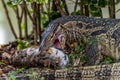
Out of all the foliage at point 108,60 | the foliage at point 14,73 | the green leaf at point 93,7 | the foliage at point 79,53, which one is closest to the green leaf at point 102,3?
the green leaf at point 93,7

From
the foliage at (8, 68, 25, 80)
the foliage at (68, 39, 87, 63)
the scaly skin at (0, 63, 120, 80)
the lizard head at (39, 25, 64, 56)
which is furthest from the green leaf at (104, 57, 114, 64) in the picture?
the foliage at (8, 68, 25, 80)

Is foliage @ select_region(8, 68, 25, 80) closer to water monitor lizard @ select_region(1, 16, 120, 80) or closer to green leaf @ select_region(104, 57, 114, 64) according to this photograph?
water monitor lizard @ select_region(1, 16, 120, 80)

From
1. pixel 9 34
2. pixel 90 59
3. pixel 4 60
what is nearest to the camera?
pixel 90 59

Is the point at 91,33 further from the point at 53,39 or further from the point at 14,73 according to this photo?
the point at 14,73

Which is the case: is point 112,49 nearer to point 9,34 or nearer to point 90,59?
point 90,59

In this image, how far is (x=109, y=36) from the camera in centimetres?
335

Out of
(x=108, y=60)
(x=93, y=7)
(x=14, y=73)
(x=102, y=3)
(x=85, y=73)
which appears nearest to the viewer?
(x=85, y=73)

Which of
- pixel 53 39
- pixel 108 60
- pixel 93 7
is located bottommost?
pixel 108 60

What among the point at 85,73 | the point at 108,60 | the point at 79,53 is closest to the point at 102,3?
the point at 79,53

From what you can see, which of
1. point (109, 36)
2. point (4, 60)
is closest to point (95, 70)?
point (109, 36)

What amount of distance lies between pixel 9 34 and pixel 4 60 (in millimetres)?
2804

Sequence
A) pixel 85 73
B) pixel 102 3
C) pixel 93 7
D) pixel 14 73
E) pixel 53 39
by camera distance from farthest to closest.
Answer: pixel 93 7, pixel 102 3, pixel 53 39, pixel 14 73, pixel 85 73

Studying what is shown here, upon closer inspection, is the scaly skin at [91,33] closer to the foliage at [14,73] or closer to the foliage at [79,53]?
the foliage at [79,53]

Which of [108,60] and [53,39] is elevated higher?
[53,39]
